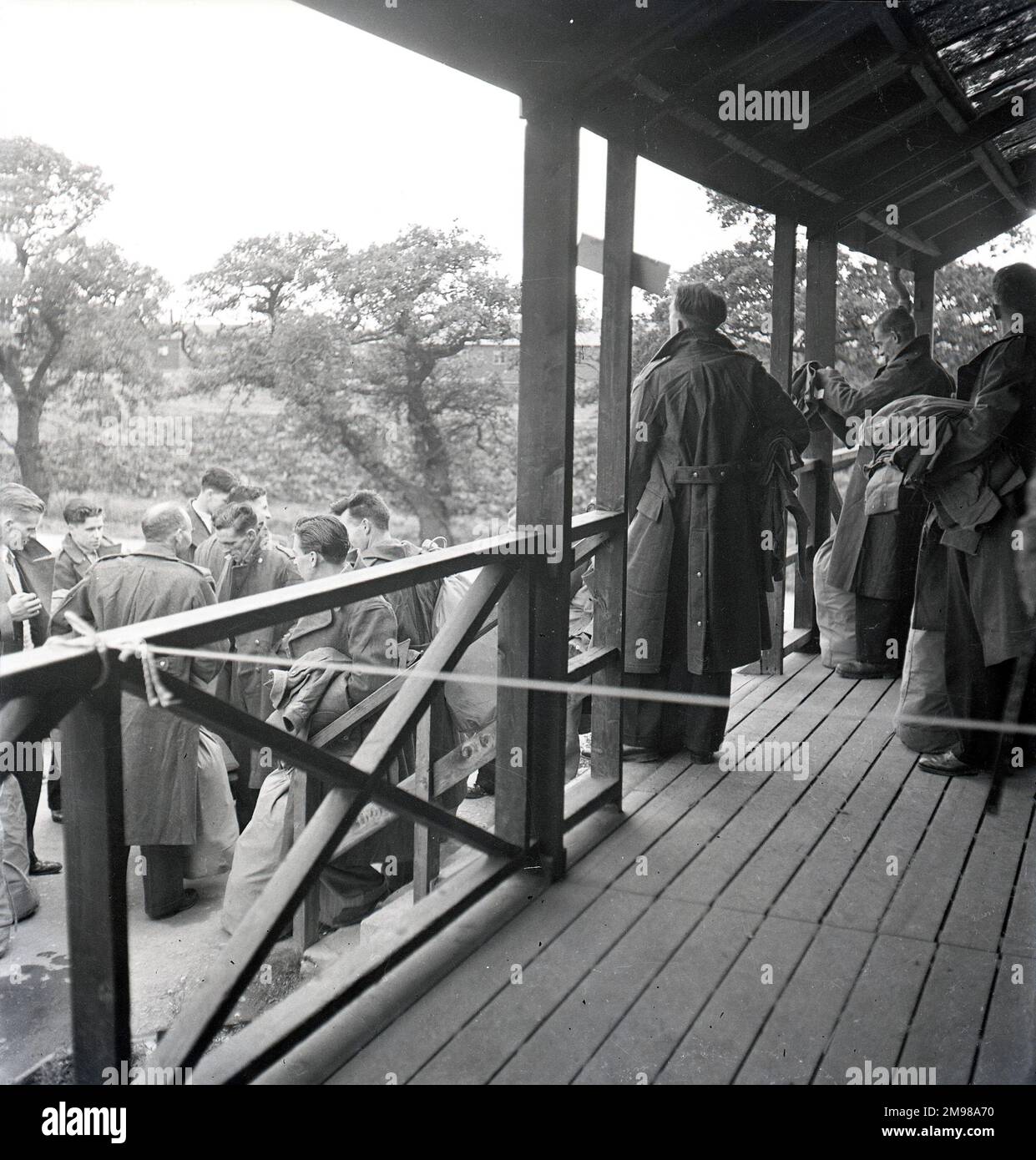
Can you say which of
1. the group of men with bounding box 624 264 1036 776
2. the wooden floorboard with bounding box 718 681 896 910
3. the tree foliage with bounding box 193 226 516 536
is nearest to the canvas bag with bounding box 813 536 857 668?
the wooden floorboard with bounding box 718 681 896 910

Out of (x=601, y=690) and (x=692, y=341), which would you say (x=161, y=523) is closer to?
(x=601, y=690)

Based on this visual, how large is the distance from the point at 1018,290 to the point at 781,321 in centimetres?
150

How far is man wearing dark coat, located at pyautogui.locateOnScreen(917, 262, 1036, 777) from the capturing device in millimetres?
3730

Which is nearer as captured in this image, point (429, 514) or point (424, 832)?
point (424, 832)

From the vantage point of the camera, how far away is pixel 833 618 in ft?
17.4

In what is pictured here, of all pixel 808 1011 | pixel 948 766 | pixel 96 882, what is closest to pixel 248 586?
pixel 948 766

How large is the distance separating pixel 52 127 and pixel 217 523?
20302 mm

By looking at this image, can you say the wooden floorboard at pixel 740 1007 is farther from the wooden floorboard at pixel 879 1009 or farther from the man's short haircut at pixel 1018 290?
the man's short haircut at pixel 1018 290

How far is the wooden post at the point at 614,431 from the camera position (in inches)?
138

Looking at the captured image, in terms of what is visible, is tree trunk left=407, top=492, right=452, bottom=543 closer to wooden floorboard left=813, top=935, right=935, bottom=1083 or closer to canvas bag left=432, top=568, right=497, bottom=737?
canvas bag left=432, top=568, right=497, bottom=737

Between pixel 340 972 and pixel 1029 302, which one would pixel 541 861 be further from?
pixel 1029 302

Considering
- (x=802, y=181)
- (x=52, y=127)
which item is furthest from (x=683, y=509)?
(x=52, y=127)

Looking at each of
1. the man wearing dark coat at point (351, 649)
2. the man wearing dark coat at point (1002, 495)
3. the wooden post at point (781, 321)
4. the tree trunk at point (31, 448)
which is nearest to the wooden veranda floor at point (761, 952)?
the man wearing dark coat at point (1002, 495)

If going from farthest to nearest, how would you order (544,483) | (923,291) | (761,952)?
(923,291) < (544,483) < (761,952)
